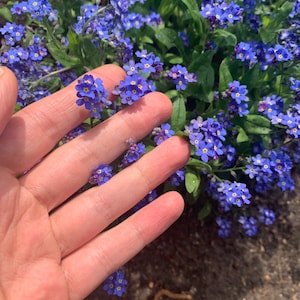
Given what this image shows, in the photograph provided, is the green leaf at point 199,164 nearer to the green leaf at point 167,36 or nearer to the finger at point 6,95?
the green leaf at point 167,36

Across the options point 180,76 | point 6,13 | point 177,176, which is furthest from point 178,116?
point 6,13

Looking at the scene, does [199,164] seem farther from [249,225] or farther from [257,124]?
[249,225]

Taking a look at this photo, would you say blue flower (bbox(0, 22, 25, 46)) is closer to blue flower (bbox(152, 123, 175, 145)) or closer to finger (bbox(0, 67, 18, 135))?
finger (bbox(0, 67, 18, 135))

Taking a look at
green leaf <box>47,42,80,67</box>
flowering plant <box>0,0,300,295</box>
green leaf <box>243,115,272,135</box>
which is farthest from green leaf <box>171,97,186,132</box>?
green leaf <box>47,42,80,67</box>

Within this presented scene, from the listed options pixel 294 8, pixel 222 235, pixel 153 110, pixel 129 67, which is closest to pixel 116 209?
pixel 153 110

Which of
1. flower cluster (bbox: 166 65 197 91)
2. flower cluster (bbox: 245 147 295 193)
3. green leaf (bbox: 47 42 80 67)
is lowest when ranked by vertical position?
A: flower cluster (bbox: 245 147 295 193)

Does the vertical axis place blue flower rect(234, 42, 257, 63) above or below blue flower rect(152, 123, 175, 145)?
above

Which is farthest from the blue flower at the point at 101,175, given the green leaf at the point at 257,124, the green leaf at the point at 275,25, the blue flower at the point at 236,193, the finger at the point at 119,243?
the green leaf at the point at 275,25
